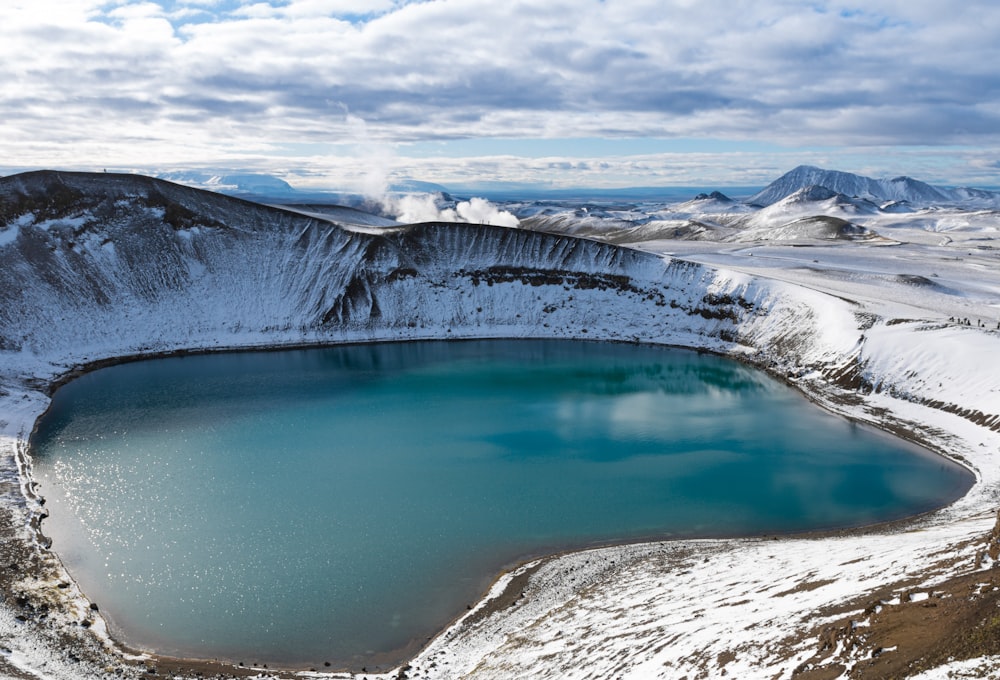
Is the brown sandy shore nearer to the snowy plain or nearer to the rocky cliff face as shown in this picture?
the snowy plain

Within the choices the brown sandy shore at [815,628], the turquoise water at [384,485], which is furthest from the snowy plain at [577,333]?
the turquoise water at [384,485]

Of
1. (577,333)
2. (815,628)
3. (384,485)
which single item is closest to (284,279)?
(577,333)

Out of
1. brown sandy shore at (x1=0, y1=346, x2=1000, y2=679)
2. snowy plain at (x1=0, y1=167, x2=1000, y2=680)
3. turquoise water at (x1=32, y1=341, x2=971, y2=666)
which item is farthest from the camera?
turquoise water at (x1=32, y1=341, x2=971, y2=666)

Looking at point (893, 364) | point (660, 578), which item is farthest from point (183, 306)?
point (893, 364)

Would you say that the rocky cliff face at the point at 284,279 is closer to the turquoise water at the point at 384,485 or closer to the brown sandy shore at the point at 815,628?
the turquoise water at the point at 384,485

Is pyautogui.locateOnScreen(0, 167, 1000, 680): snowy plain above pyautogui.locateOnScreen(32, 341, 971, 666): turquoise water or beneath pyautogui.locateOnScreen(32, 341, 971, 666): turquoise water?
above

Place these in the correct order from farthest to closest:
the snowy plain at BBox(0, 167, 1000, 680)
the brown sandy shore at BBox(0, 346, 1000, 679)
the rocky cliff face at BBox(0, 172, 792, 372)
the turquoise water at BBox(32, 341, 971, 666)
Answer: the rocky cliff face at BBox(0, 172, 792, 372) → the turquoise water at BBox(32, 341, 971, 666) → the snowy plain at BBox(0, 167, 1000, 680) → the brown sandy shore at BBox(0, 346, 1000, 679)

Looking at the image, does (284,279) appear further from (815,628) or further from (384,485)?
(815,628)

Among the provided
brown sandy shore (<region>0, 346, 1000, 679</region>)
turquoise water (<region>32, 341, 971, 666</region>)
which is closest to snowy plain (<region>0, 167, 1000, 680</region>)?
brown sandy shore (<region>0, 346, 1000, 679</region>)
